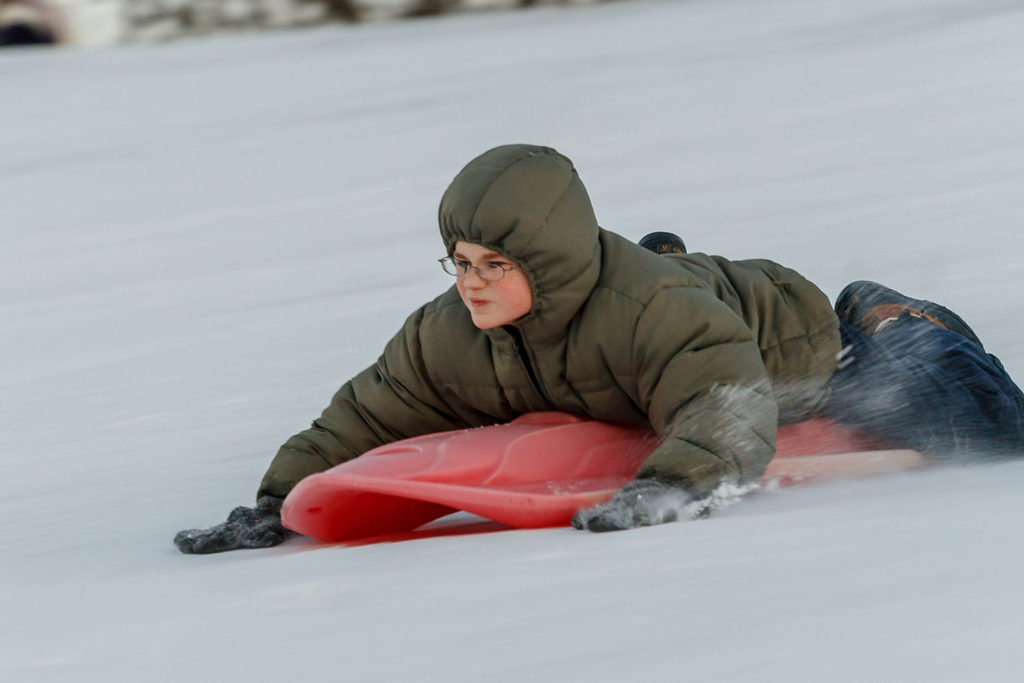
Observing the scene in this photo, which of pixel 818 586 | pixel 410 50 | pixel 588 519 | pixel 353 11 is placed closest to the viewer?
pixel 818 586

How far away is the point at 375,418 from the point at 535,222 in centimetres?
54

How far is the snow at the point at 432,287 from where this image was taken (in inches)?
63.1

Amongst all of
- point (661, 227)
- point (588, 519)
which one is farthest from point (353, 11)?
point (588, 519)

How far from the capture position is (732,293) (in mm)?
2352

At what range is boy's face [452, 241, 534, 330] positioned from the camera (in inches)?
83.0

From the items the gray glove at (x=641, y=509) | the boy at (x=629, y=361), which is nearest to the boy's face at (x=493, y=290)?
the boy at (x=629, y=361)

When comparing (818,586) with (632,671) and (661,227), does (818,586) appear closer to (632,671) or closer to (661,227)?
(632,671)

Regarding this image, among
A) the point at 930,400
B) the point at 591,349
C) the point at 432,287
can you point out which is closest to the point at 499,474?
the point at 591,349

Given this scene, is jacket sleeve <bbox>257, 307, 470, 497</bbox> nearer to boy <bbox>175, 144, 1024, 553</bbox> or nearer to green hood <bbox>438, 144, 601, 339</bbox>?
boy <bbox>175, 144, 1024, 553</bbox>

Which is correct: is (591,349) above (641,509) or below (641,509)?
above

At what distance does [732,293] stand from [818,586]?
0.80 metres

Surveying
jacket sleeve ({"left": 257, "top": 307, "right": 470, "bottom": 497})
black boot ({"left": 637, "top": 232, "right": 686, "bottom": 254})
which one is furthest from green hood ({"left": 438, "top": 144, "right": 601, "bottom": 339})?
black boot ({"left": 637, "top": 232, "right": 686, "bottom": 254})

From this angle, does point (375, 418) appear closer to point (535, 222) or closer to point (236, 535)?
point (236, 535)

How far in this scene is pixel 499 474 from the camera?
7.06 ft
